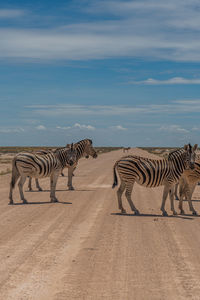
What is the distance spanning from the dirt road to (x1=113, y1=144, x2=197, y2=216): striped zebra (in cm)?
85

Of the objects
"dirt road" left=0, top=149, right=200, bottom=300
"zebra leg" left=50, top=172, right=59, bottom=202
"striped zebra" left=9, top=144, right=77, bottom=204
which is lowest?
"dirt road" left=0, top=149, right=200, bottom=300

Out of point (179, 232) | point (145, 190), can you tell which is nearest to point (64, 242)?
point (179, 232)

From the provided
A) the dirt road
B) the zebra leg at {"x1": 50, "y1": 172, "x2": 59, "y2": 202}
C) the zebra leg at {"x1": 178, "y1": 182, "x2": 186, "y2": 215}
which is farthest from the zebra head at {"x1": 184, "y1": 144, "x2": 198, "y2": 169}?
the zebra leg at {"x1": 50, "y1": 172, "x2": 59, "y2": 202}

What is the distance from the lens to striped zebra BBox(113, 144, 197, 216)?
15.0 metres

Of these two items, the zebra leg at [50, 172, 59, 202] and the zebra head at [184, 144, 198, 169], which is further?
the zebra leg at [50, 172, 59, 202]

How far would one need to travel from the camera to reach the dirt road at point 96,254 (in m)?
6.94

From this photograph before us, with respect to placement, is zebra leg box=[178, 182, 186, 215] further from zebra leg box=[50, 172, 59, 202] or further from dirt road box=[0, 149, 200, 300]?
zebra leg box=[50, 172, 59, 202]

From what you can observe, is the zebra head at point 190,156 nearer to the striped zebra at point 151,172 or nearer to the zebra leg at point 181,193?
the striped zebra at point 151,172

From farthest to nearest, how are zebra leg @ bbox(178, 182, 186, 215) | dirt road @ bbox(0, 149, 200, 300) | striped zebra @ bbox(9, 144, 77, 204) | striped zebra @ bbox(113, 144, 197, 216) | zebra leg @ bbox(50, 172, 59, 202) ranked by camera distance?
zebra leg @ bbox(50, 172, 59, 202) → striped zebra @ bbox(9, 144, 77, 204) → zebra leg @ bbox(178, 182, 186, 215) → striped zebra @ bbox(113, 144, 197, 216) → dirt road @ bbox(0, 149, 200, 300)

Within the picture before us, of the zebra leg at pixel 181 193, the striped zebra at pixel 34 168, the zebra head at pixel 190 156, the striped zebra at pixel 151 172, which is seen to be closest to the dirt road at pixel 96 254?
the zebra leg at pixel 181 193

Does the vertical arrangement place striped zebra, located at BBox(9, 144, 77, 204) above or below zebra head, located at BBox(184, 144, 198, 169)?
below

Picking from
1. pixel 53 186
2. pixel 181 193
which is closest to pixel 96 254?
pixel 181 193

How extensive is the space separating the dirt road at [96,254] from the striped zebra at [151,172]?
2.79 ft

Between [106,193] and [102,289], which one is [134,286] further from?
[106,193]
